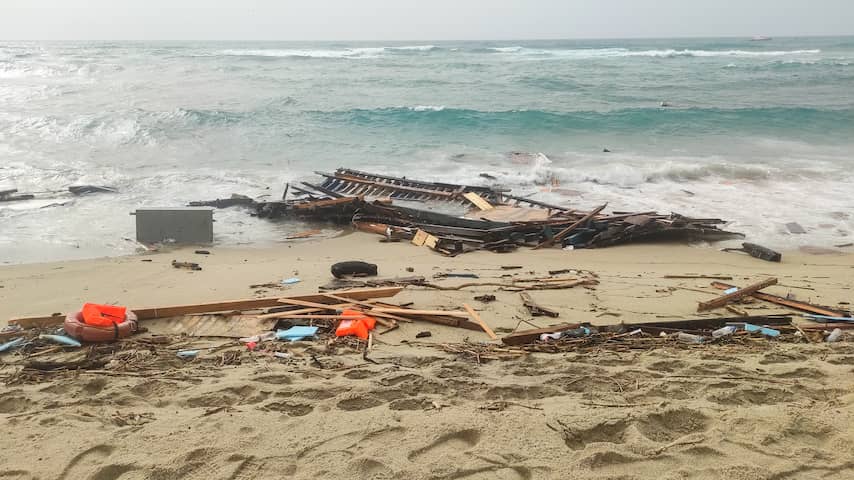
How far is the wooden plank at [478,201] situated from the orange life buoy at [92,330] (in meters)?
7.69

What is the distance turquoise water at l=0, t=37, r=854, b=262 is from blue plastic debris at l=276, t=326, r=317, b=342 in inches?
217

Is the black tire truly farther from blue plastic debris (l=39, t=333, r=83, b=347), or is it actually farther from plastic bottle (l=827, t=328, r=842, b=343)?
plastic bottle (l=827, t=328, r=842, b=343)

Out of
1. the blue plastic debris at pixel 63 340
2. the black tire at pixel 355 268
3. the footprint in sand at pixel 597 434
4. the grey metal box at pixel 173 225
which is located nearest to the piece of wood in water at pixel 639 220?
the black tire at pixel 355 268

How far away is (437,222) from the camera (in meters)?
11.1

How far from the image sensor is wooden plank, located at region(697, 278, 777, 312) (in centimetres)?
693

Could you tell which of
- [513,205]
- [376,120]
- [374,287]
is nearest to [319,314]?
[374,287]

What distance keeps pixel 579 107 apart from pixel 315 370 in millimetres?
26468

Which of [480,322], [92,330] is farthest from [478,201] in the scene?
[92,330]

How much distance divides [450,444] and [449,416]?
1.06ft

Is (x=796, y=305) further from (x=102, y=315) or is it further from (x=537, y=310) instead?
(x=102, y=315)

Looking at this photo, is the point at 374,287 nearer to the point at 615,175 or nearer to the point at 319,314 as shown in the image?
the point at 319,314

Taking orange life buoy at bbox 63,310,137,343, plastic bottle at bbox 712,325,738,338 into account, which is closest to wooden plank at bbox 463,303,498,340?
plastic bottle at bbox 712,325,738,338

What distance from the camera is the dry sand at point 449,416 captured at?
11.7ft

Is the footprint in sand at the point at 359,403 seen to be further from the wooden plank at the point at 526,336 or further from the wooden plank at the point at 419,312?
the wooden plank at the point at 419,312
